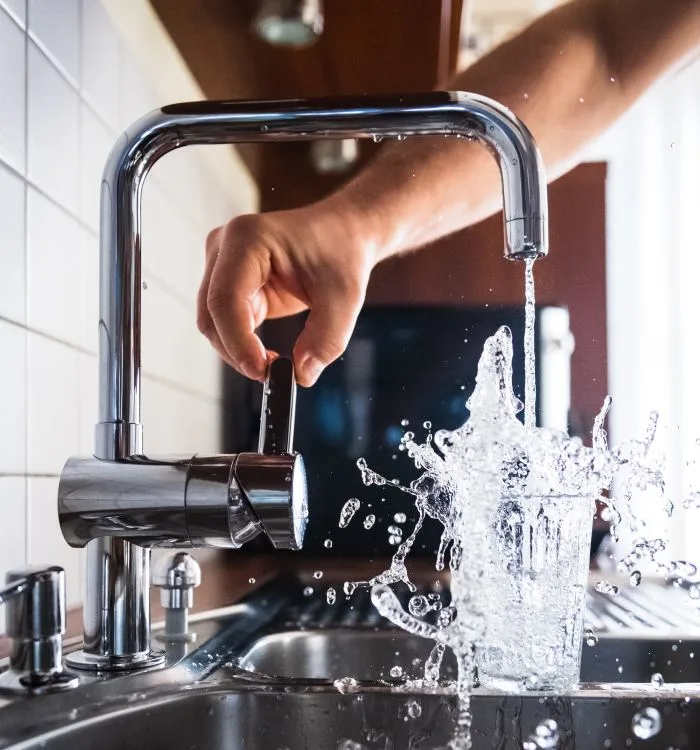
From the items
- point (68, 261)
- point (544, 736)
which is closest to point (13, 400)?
point (68, 261)

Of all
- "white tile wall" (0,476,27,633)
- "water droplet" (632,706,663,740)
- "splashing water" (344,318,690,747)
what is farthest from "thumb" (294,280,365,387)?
"water droplet" (632,706,663,740)

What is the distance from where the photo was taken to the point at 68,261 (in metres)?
0.85

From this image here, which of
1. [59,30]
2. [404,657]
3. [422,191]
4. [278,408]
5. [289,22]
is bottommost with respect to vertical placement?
[404,657]

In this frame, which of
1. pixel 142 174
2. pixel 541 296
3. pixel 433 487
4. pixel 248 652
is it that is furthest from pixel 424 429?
pixel 142 174

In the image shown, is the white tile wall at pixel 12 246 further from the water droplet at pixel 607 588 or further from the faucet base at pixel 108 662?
the water droplet at pixel 607 588

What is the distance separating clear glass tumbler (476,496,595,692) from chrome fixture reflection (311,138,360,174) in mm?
541

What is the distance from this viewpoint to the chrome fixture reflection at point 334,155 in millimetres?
1100

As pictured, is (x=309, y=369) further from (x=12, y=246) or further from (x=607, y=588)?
(x=607, y=588)

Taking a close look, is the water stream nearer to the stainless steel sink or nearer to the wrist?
the stainless steel sink

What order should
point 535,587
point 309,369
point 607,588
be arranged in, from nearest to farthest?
point 535,587 → point 309,369 → point 607,588

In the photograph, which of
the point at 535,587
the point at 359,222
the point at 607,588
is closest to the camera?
the point at 535,587

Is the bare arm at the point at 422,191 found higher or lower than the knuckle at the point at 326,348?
higher

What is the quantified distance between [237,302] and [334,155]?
1.44 feet

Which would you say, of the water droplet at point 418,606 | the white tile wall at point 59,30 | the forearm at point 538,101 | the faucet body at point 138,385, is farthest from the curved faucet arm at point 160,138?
the water droplet at point 418,606
